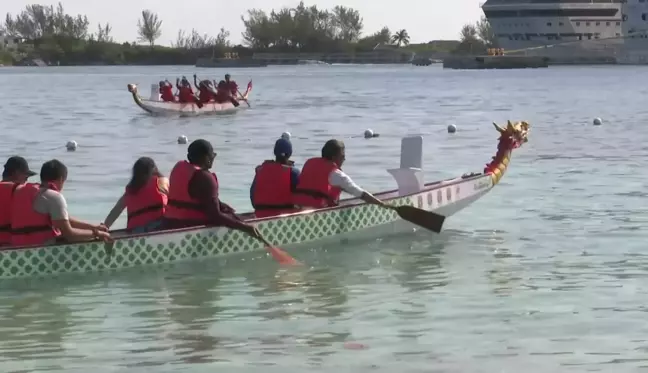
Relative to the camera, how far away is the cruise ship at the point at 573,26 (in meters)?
172

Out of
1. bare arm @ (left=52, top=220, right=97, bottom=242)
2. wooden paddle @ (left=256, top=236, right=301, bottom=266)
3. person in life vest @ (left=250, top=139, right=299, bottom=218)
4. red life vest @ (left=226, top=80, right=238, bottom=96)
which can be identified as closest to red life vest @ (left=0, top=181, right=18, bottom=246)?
bare arm @ (left=52, top=220, right=97, bottom=242)

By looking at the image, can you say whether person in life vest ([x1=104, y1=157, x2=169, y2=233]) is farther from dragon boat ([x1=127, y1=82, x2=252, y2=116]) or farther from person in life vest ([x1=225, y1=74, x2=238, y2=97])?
person in life vest ([x1=225, y1=74, x2=238, y2=97])

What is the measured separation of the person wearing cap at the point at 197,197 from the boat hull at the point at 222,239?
19 centimetres

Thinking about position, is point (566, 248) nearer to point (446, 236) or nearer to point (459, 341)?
point (446, 236)

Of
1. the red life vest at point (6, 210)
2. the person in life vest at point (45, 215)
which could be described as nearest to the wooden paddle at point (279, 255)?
the person in life vest at point (45, 215)

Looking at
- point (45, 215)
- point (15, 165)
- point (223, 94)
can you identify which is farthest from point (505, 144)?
point (223, 94)

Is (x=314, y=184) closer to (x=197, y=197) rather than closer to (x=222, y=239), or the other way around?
(x=222, y=239)

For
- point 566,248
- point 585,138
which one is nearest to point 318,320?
point 566,248

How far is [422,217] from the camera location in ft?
58.4

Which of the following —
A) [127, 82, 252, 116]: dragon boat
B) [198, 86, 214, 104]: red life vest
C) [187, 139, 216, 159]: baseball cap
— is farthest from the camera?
[198, 86, 214, 104]: red life vest

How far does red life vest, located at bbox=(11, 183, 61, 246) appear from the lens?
14.2 metres

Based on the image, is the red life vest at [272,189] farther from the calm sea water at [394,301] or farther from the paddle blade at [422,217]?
the paddle blade at [422,217]

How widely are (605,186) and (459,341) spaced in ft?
46.3

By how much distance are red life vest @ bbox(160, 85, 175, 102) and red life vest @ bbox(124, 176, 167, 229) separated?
35.4 meters
